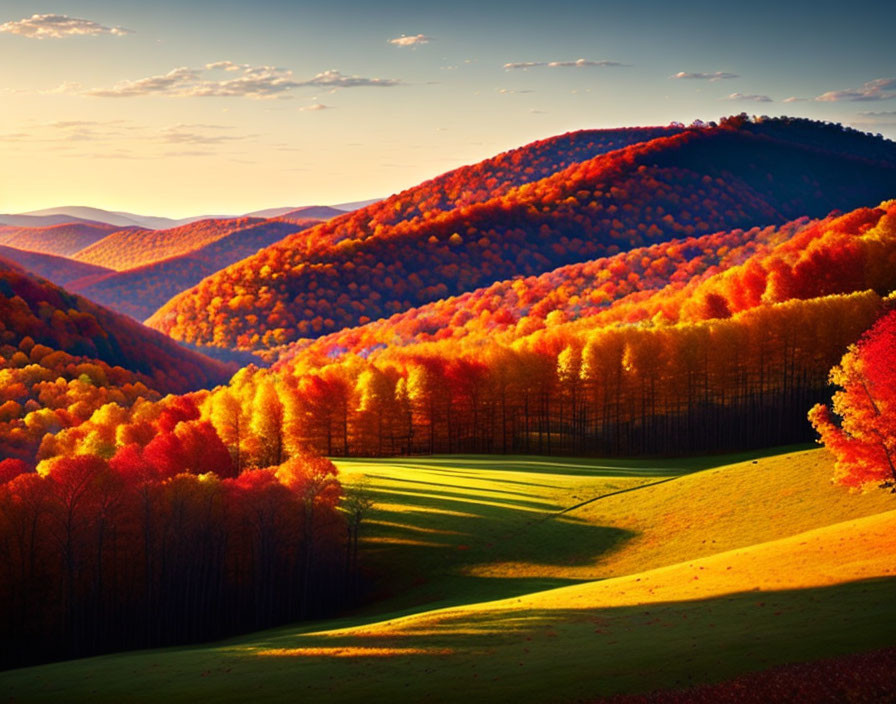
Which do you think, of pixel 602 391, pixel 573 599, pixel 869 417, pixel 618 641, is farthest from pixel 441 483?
pixel 618 641

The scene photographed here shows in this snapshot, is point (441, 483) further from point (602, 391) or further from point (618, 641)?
point (618, 641)

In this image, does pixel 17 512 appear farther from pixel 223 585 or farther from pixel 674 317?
pixel 674 317

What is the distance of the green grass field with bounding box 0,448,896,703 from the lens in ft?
102

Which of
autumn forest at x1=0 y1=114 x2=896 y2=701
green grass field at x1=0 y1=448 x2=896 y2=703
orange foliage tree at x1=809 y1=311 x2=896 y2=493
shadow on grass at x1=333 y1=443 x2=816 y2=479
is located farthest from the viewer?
shadow on grass at x1=333 y1=443 x2=816 y2=479

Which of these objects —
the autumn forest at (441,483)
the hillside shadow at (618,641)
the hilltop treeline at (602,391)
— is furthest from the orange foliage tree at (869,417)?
the hilltop treeline at (602,391)

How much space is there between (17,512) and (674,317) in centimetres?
11130

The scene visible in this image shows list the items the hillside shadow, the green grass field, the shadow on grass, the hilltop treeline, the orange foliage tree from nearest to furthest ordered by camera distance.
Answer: the hillside shadow → the green grass field → the orange foliage tree → the shadow on grass → the hilltop treeline

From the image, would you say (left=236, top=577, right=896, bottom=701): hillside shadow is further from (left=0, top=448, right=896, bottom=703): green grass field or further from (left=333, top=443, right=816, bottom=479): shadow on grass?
(left=333, top=443, right=816, bottom=479): shadow on grass

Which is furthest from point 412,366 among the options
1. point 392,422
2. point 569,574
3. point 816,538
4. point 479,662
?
point 479,662

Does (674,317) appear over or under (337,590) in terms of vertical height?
over

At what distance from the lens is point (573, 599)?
4406 cm

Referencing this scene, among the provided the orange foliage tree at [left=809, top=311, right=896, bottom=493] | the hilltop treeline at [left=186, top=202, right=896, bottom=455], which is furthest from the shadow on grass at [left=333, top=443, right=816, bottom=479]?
the orange foliage tree at [left=809, top=311, right=896, bottom=493]

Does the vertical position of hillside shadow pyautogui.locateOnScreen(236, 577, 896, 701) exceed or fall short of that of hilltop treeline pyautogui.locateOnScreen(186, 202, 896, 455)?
it falls short

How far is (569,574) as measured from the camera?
5606 cm
